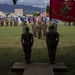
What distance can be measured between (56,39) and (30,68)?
2427 millimetres

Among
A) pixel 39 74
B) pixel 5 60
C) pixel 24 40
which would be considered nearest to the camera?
pixel 39 74

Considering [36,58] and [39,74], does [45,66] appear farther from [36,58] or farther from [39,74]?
[36,58]

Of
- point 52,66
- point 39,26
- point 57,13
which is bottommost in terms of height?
point 39,26

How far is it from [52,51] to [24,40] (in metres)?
1.29

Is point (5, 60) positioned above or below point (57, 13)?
below

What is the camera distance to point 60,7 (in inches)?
518

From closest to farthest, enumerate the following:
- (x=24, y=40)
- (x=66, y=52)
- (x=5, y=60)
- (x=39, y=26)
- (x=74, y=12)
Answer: (x=74, y=12) → (x=24, y=40) → (x=5, y=60) → (x=66, y=52) → (x=39, y=26)

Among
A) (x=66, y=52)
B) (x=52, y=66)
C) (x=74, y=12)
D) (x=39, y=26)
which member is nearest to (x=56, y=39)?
(x=52, y=66)

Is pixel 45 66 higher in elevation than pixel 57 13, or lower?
lower

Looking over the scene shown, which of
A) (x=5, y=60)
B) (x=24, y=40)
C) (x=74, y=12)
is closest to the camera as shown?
(x=74, y=12)

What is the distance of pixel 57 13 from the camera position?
13.2m

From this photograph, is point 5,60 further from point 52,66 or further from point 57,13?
point 57,13

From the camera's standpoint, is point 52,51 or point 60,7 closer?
point 60,7

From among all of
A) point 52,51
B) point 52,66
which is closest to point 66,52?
point 52,51
